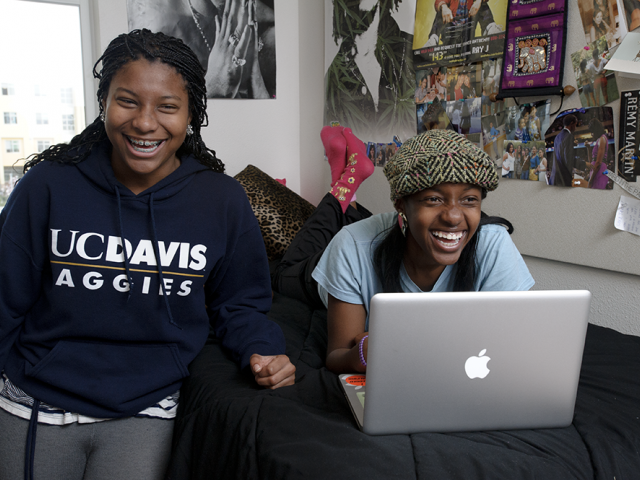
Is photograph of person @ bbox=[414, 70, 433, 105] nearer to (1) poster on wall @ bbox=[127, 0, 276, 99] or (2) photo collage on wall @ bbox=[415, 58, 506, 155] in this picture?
(2) photo collage on wall @ bbox=[415, 58, 506, 155]

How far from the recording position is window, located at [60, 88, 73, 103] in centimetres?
265

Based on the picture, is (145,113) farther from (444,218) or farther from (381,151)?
(381,151)

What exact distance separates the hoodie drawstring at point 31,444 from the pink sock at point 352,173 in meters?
1.55

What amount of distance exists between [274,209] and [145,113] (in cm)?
151

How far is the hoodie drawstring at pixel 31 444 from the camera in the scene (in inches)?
41.1

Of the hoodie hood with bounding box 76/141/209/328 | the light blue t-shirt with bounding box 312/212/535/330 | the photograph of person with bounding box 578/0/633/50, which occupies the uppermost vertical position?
the photograph of person with bounding box 578/0/633/50

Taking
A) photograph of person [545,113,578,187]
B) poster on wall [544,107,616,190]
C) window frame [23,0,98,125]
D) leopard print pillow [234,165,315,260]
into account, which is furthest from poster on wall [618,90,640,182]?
window frame [23,0,98,125]

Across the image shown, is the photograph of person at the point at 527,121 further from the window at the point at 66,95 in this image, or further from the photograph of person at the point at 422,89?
the window at the point at 66,95

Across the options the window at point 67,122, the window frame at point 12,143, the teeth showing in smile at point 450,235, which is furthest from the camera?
the window at point 67,122

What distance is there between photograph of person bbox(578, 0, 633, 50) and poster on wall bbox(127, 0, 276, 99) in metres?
1.81

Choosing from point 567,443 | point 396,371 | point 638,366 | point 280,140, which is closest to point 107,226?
point 396,371

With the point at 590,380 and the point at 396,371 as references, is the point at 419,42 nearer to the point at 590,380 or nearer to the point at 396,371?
the point at 590,380

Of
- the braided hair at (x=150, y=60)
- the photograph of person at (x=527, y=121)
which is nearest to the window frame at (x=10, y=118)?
the braided hair at (x=150, y=60)

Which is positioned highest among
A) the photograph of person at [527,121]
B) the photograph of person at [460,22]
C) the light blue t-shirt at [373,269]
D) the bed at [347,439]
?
the photograph of person at [460,22]
